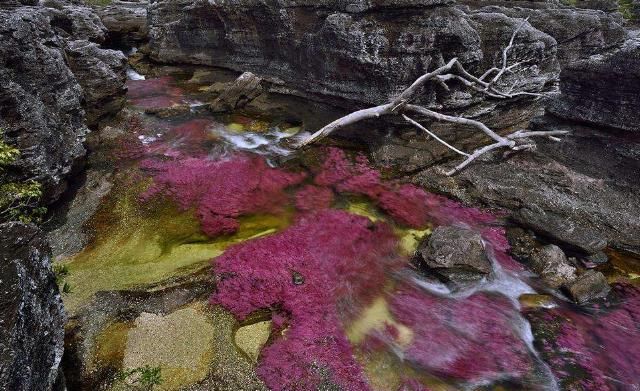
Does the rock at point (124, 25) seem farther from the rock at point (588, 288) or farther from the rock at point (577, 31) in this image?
the rock at point (588, 288)

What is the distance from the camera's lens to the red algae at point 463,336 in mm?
9328

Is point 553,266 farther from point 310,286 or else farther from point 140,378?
point 140,378

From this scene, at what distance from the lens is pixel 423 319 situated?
10539 millimetres

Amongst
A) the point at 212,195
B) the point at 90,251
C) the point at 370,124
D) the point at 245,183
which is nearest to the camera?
the point at 90,251

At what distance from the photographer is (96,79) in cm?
1855

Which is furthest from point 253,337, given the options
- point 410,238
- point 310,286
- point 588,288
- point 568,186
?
point 568,186

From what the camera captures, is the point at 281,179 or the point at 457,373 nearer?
the point at 457,373

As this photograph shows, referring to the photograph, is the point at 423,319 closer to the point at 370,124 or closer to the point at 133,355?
the point at 133,355

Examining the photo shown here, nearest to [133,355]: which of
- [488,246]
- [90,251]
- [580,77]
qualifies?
[90,251]

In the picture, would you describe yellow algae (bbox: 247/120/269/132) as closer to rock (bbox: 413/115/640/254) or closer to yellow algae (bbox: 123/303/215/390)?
rock (bbox: 413/115/640/254)

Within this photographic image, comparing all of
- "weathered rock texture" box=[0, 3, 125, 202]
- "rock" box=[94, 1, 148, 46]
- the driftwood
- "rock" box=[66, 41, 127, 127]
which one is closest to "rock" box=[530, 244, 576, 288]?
the driftwood

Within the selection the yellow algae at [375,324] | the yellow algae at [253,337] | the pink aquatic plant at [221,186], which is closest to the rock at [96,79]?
the pink aquatic plant at [221,186]

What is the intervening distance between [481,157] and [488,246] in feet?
16.5

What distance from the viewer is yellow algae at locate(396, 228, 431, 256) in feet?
42.6
